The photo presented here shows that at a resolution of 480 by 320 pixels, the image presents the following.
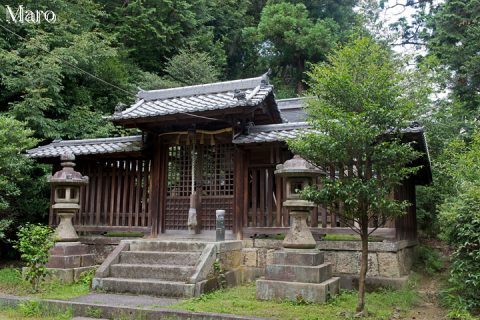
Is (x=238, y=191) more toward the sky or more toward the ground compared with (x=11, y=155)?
more toward the ground

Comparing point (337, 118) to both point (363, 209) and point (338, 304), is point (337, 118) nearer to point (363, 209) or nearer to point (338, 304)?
point (363, 209)

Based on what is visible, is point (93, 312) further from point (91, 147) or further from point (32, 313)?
point (91, 147)

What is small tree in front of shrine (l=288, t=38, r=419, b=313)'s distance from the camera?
674 centimetres

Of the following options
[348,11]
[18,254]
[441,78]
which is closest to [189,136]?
[18,254]

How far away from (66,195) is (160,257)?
10.3 ft

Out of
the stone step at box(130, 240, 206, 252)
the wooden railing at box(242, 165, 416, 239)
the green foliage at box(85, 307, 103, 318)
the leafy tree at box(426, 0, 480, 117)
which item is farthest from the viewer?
the leafy tree at box(426, 0, 480, 117)

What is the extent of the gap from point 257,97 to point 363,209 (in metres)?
4.58

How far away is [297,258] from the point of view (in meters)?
8.00

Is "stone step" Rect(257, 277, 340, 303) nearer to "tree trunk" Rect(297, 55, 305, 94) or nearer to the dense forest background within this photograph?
the dense forest background

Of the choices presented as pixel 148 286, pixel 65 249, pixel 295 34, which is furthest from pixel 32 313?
pixel 295 34

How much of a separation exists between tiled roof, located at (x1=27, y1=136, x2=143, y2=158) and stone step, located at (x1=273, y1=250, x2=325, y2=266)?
517cm

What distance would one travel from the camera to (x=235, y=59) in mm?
31875

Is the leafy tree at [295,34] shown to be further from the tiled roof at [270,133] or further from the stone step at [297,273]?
the stone step at [297,273]

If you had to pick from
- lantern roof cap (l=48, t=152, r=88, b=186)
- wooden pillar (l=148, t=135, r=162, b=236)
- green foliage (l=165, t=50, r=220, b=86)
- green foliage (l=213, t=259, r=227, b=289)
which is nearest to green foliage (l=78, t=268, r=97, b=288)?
wooden pillar (l=148, t=135, r=162, b=236)
